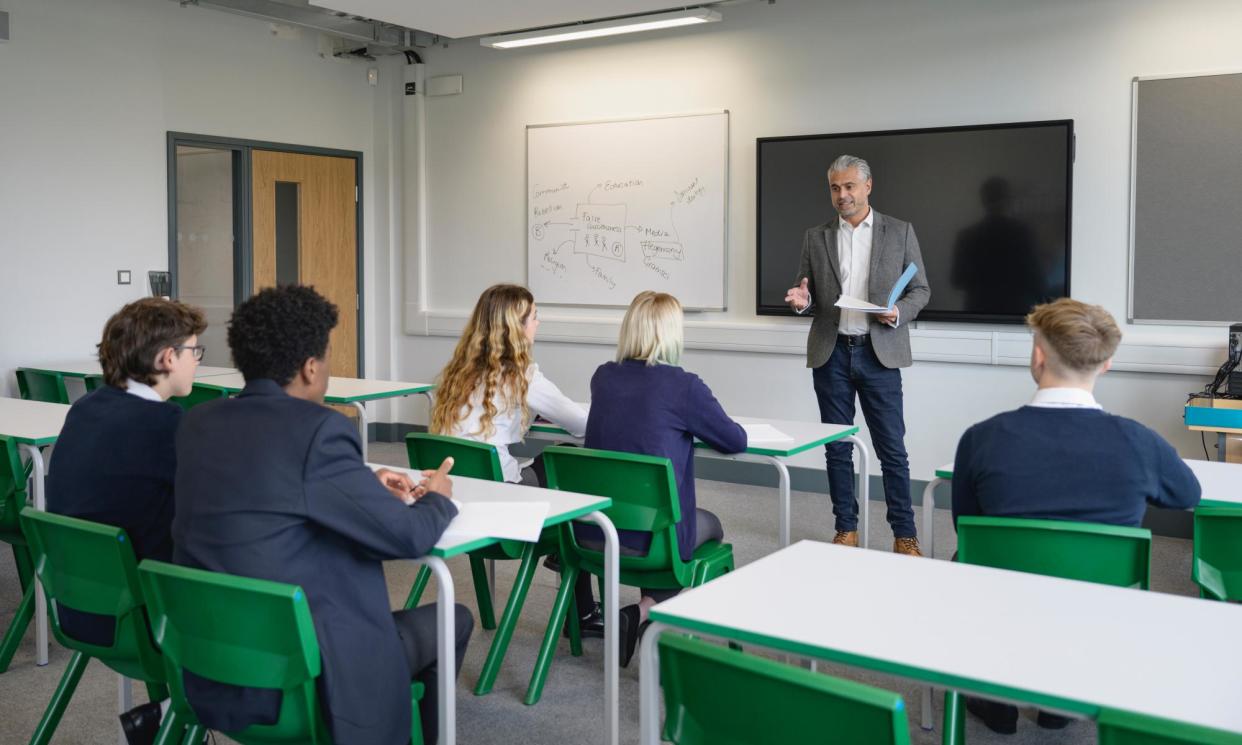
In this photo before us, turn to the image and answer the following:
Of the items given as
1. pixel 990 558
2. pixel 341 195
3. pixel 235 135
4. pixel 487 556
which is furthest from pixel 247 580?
pixel 341 195

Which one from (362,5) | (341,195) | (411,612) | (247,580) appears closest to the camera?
(247,580)

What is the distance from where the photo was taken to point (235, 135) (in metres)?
6.96

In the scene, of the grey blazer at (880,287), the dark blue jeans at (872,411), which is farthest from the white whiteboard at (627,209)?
the dark blue jeans at (872,411)

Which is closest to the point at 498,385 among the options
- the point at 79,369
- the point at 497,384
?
the point at 497,384

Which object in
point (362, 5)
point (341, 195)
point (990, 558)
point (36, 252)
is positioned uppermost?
point (362, 5)

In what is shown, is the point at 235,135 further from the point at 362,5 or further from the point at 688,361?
the point at 688,361

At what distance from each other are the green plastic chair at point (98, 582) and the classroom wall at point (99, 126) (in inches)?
160

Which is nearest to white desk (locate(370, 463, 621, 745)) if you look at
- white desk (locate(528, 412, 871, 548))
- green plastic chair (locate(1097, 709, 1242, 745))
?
white desk (locate(528, 412, 871, 548))

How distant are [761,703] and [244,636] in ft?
3.16

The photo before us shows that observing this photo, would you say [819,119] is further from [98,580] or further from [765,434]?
[98,580]

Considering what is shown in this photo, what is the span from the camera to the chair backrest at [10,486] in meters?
3.34

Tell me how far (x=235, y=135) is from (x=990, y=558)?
19.5 feet

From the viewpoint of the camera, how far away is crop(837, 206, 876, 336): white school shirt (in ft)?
15.7

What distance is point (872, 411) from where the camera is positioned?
479 centimetres
